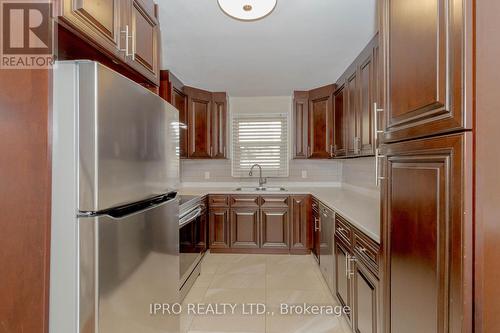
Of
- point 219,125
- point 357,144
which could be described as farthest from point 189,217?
point 357,144

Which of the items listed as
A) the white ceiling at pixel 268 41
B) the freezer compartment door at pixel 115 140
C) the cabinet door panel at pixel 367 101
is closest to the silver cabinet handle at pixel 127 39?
the freezer compartment door at pixel 115 140

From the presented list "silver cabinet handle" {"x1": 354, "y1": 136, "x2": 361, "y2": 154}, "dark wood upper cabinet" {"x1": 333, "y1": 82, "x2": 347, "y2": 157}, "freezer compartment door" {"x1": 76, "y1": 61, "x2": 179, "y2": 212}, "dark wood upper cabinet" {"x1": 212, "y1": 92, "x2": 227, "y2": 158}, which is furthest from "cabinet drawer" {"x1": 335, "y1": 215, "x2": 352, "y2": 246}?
"dark wood upper cabinet" {"x1": 212, "y1": 92, "x2": 227, "y2": 158}

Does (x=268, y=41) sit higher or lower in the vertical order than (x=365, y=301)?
higher

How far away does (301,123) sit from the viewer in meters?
3.75

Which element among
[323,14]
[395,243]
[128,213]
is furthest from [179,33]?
[395,243]

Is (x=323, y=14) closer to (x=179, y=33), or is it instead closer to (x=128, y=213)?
(x=179, y=33)

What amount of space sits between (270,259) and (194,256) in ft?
3.54

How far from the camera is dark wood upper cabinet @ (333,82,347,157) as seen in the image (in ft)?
9.83

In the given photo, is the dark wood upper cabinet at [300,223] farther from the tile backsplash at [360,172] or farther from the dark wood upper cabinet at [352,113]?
the dark wood upper cabinet at [352,113]

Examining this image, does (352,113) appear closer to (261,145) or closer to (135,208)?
(261,145)

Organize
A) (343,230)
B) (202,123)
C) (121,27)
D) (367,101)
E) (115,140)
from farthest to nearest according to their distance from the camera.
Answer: (202,123), (367,101), (343,230), (121,27), (115,140)

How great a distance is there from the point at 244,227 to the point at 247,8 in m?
2.56

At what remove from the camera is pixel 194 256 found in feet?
8.84

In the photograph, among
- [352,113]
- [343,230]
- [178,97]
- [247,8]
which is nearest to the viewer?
[247,8]
